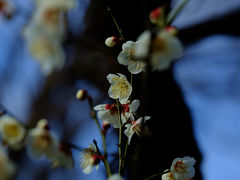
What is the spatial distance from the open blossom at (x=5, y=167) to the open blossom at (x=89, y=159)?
0.39 ft

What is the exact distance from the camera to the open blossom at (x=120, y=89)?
496mm

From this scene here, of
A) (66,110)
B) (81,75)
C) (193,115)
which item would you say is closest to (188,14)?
(193,115)

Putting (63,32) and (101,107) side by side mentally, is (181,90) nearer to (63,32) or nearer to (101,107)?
(101,107)

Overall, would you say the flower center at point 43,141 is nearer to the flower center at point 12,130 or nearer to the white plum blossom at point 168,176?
the flower center at point 12,130

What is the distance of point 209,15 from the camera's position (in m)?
1.06

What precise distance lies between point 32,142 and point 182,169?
0.96 feet

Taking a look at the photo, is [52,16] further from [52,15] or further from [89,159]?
[89,159]

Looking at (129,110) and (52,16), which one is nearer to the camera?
(52,16)

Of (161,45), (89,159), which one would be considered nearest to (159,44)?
(161,45)

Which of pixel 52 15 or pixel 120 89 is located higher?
pixel 52 15

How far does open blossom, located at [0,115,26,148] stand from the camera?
33 centimetres

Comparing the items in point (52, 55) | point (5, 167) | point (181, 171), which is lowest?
point (181, 171)

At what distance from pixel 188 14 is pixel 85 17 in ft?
1.51

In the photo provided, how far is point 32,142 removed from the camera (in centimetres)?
34
